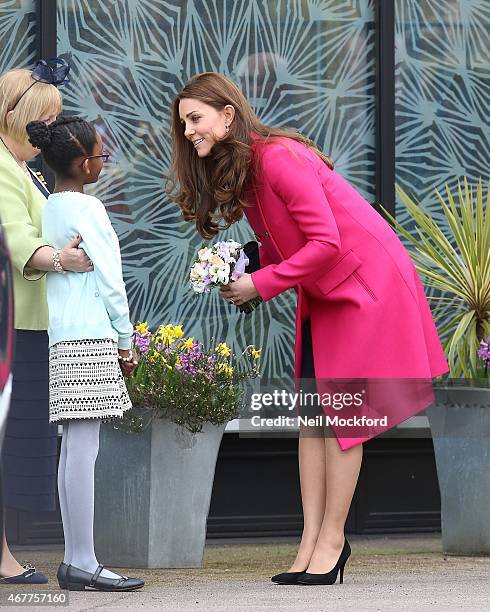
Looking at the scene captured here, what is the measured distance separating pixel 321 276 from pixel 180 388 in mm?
936

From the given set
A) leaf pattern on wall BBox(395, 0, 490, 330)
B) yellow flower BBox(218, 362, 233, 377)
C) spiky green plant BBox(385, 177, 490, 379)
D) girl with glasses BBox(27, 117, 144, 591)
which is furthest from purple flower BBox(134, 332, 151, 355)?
leaf pattern on wall BBox(395, 0, 490, 330)

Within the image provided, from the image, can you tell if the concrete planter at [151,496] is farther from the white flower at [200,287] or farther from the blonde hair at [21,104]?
the blonde hair at [21,104]

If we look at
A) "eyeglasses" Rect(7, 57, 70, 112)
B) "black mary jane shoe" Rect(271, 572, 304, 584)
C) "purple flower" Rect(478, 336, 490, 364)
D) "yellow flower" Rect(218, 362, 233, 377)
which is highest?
"eyeglasses" Rect(7, 57, 70, 112)

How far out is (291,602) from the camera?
4.46m

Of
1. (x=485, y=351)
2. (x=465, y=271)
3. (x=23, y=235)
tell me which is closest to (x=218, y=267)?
(x=23, y=235)

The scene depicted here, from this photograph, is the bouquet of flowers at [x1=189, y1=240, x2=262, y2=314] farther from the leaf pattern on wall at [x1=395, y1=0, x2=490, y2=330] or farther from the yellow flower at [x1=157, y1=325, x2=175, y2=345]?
the leaf pattern on wall at [x1=395, y1=0, x2=490, y2=330]

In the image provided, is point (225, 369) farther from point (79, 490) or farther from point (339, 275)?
point (79, 490)

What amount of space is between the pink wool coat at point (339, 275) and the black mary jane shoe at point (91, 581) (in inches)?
35.9

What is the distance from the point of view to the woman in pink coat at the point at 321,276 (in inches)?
185

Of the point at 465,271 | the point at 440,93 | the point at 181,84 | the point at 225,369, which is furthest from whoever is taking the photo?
the point at 440,93

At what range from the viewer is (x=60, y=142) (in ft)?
15.3

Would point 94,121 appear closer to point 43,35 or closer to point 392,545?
point 43,35

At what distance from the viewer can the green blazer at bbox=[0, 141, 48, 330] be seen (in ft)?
15.4

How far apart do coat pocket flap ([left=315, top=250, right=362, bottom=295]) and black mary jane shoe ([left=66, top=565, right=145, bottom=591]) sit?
1.22 m
